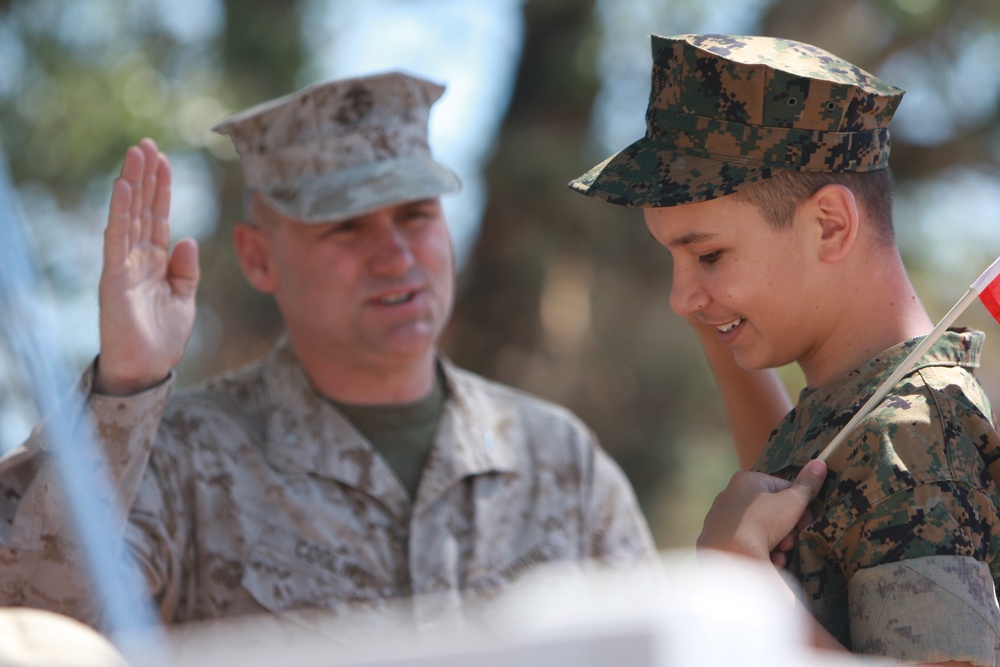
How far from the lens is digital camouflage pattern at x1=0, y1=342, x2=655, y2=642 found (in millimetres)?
2748

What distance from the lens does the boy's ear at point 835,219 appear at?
1.80 m

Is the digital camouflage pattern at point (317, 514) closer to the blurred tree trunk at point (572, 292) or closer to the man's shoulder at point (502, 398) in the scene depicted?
the man's shoulder at point (502, 398)

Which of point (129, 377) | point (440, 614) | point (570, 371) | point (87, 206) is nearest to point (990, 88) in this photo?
point (570, 371)

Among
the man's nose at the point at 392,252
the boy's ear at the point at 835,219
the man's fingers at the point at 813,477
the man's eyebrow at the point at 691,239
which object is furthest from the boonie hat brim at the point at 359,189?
the man's fingers at the point at 813,477

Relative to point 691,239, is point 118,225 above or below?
below

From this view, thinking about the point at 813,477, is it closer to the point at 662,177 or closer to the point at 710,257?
the point at 710,257

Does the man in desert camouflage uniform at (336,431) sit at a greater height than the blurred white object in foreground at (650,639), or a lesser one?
lesser

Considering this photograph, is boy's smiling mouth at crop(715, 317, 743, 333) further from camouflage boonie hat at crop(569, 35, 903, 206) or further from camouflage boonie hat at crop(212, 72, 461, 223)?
camouflage boonie hat at crop(212, 72, 461, 223)

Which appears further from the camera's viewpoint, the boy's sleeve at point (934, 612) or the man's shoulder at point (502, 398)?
the man's shoulder at point (502, 398)

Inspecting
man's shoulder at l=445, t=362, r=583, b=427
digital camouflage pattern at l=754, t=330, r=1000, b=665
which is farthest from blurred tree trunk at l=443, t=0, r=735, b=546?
digital camouflage pattern at l=754, t=330, r=1000, b=665

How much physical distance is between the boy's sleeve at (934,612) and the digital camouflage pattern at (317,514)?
1400 millimetres

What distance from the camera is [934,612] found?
154 centimetres

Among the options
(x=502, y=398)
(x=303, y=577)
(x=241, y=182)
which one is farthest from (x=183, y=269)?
(x=241, y=182)

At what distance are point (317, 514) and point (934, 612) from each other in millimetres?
1668
